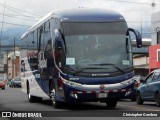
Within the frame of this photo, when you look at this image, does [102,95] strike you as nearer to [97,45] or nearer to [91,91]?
[91,91]

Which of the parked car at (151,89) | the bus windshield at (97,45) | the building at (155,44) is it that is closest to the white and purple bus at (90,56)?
the bus windshield at (97,45)

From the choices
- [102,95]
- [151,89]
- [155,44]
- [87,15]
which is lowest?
[151,89]

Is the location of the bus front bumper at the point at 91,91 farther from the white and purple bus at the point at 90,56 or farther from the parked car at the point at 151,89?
the parked car at the point at 151,89

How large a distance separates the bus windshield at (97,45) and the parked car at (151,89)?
341 centimetres

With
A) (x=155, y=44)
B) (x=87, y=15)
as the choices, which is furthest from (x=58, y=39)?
(x=155, y=44)

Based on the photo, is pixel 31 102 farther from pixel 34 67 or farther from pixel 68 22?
pixel 68 22

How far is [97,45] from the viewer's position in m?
17.8

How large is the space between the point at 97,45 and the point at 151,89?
472cm

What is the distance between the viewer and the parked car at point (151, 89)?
2069 centimetres

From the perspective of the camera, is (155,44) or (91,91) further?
(155,44)

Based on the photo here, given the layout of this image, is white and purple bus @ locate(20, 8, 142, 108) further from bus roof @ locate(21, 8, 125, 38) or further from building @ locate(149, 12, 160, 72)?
building @ locate(149, 12, 160, 72)

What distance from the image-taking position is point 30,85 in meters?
25.1

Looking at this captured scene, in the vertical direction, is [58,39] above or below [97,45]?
above

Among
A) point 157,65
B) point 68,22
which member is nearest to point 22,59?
point 68,22
